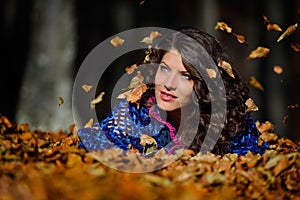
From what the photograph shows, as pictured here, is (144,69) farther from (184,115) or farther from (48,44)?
(48,44)

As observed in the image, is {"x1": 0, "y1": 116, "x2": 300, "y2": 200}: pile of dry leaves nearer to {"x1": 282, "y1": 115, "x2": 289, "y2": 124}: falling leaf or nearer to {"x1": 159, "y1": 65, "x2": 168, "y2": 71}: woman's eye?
{"x1": 159, "y1": 65, "x2": 168, "y2": 71}: woman's eye

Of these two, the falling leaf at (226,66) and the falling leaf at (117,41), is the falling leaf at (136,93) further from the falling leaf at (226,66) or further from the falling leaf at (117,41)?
the falling leaf at (117,41)

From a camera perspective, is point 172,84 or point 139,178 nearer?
point 139,178

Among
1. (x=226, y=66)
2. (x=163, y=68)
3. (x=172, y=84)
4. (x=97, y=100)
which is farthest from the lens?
(x=97, y=100)

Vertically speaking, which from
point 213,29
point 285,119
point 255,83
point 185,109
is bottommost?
point 285,119

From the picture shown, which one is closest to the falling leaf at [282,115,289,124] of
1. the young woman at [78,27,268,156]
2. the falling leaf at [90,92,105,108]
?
the young woman at [78,27,268,156]

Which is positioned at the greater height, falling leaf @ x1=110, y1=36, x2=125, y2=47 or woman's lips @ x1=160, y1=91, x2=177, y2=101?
falling leaf @ x1=110, y1=36, x2=125, y2=47

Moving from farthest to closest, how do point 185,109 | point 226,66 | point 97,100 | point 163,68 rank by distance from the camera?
point 97,100 < point 226,66 < point 185,109 < point 163,68

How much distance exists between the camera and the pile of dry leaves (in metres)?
1.47

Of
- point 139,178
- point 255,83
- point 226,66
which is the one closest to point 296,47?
point 255,83

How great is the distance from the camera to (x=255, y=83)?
526cm

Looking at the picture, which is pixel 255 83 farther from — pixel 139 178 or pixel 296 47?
pixel 139 178

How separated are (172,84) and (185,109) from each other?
1.03 feet

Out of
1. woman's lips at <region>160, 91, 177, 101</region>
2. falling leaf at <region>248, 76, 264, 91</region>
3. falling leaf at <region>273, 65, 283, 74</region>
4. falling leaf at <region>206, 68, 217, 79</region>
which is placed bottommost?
falling leaf at <region>248, 76, 264, 91</region>
